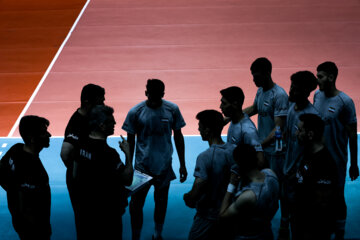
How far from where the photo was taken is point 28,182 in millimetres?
4105

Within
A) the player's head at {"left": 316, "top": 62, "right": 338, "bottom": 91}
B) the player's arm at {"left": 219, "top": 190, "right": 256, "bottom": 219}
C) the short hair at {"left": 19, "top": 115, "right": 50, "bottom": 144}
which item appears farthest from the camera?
the player's head at {"left": 316, "top": 62, "right": 338, "bottom": 91}

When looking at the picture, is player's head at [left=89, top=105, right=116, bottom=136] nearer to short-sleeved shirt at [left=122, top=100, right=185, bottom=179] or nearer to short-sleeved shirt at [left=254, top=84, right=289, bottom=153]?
short-sleeved shirt at [left=122, top=100, right=185, bottom=179]

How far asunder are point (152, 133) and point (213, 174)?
1322 millimetres

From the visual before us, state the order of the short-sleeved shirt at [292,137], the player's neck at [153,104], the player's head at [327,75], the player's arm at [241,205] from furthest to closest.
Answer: the player's neck at [153,104]
the player's head at [327,75]
the short-sleeved shirt at [292,137]
the player's arm at [241,205]

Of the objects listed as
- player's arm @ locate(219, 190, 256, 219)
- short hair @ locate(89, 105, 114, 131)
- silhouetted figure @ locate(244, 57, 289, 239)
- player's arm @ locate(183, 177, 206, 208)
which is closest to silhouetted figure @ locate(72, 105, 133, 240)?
short hair @ locate(89, 105, 114, 131)

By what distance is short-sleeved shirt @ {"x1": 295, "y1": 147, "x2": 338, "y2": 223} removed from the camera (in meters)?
3.93

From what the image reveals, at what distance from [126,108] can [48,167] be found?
2965 mm

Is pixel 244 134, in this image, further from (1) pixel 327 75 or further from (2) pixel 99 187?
(2) pixel 99 187

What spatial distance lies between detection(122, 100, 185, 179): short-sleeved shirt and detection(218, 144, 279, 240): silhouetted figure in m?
1.68

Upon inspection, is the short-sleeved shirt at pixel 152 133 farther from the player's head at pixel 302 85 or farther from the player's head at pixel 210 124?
the player's head at pixel 302 85

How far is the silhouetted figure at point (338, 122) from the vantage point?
5125 mm

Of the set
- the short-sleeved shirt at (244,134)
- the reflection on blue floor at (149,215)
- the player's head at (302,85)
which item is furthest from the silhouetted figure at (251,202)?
the reflection on blue floor at (149,215)

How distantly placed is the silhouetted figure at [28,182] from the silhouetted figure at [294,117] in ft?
8.71

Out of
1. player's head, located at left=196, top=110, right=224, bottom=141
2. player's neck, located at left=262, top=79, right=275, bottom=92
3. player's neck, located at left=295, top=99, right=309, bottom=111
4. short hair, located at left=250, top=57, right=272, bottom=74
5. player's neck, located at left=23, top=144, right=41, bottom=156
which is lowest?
player's neck, located at left=23, top=144, right=41, bottom=156
